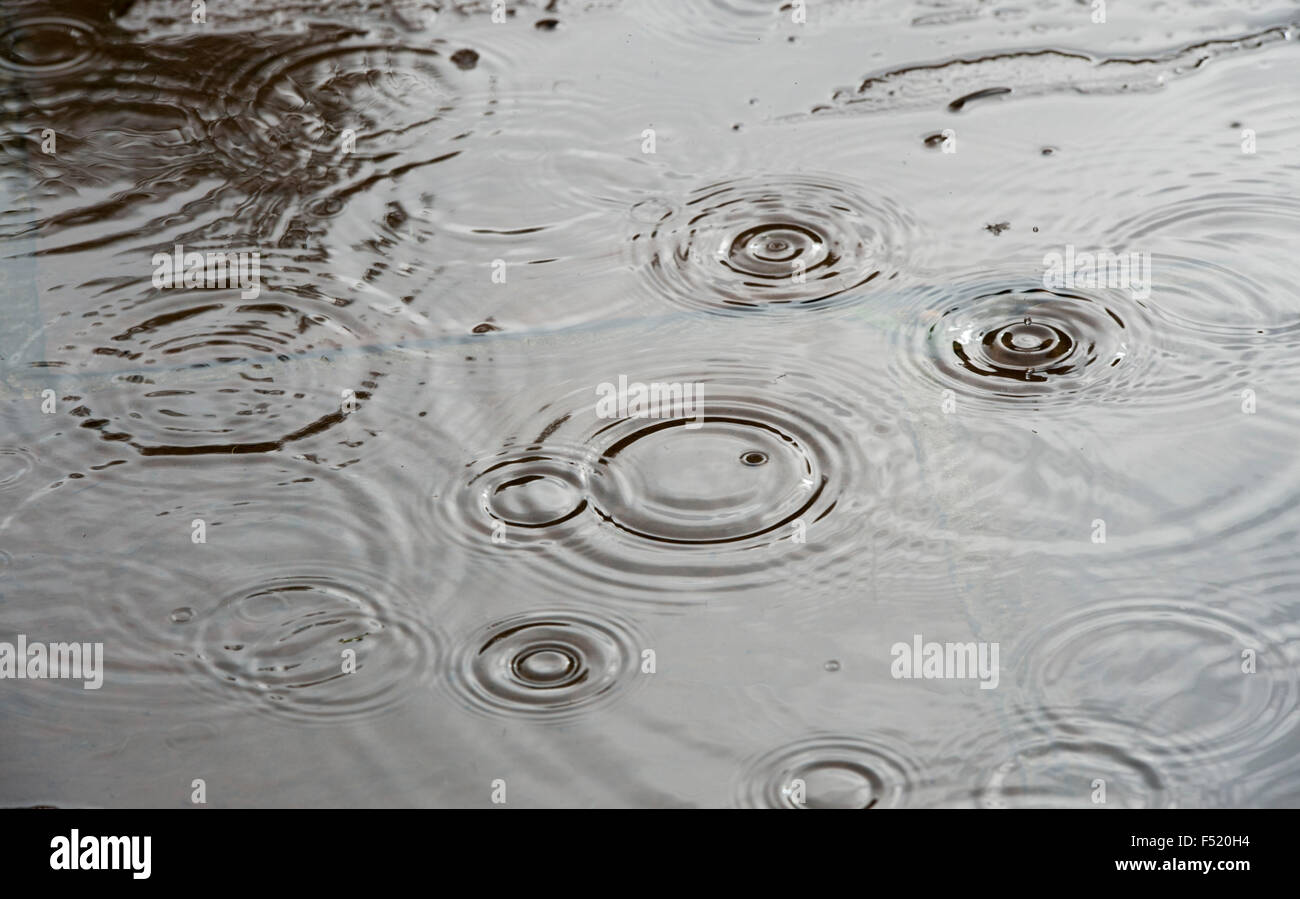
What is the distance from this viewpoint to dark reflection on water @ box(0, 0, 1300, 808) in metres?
1.32

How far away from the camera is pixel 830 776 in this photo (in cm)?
126

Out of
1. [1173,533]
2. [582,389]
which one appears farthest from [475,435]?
[1173,533]

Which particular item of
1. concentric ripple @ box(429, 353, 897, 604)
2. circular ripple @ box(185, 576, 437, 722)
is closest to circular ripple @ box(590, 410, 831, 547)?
concentric ripple @ box(429, 353, 897, 604)

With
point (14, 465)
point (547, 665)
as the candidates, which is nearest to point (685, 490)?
point (547, 665)

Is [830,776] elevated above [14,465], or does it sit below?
below

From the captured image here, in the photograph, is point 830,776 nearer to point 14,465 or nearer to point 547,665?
point 547,665

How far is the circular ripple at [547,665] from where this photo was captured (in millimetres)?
1346

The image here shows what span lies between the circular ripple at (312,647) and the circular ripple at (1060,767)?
56 cm

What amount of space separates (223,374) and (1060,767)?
1.15m

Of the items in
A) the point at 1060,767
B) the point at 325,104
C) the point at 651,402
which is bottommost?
the point at 1060,767

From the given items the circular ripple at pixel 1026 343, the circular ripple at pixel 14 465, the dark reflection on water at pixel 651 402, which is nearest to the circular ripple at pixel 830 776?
the dark reflection on water at pixel 651 402

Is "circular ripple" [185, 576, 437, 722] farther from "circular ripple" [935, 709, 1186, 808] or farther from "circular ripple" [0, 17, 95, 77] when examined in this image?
"circular ripple" [0, 17, 95, 77]

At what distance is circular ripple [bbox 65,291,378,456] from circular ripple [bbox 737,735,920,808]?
0.75 metres

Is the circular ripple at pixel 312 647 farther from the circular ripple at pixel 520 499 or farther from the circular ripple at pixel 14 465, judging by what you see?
the circular ripple at pixel 14 465
